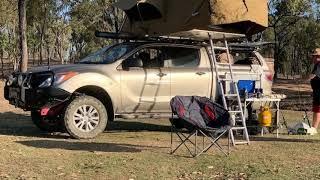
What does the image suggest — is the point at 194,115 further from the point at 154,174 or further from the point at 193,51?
the point at 193,51

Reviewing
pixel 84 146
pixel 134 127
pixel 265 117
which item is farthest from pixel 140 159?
pixel 134 127

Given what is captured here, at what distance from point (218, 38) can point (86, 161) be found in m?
4.26

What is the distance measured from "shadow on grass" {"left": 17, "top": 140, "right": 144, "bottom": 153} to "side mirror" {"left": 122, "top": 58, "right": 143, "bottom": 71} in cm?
171

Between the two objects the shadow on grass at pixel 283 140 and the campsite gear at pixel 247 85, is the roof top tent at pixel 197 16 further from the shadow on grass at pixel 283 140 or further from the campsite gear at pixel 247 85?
the shadow on grass at pixel 283 140

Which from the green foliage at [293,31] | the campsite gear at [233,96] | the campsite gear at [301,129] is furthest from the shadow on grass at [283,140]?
the green foliage at [293,31]

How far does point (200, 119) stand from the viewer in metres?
8.66

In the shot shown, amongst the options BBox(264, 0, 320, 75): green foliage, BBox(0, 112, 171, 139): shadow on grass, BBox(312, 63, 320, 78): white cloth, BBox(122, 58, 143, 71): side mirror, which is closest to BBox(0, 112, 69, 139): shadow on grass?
BBox(0, 112, 171, 139): shadow on grass

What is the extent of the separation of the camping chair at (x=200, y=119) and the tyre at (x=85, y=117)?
70.6 inches

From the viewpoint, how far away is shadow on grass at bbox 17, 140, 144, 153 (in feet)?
29.1

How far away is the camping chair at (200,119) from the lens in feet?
27.0

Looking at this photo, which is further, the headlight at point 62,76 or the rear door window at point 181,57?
the rear door window at point 181,57

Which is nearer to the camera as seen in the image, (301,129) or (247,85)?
(301,129)

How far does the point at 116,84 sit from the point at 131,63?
539 millimetres

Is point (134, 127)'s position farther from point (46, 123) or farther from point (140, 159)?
point (140, 159)
